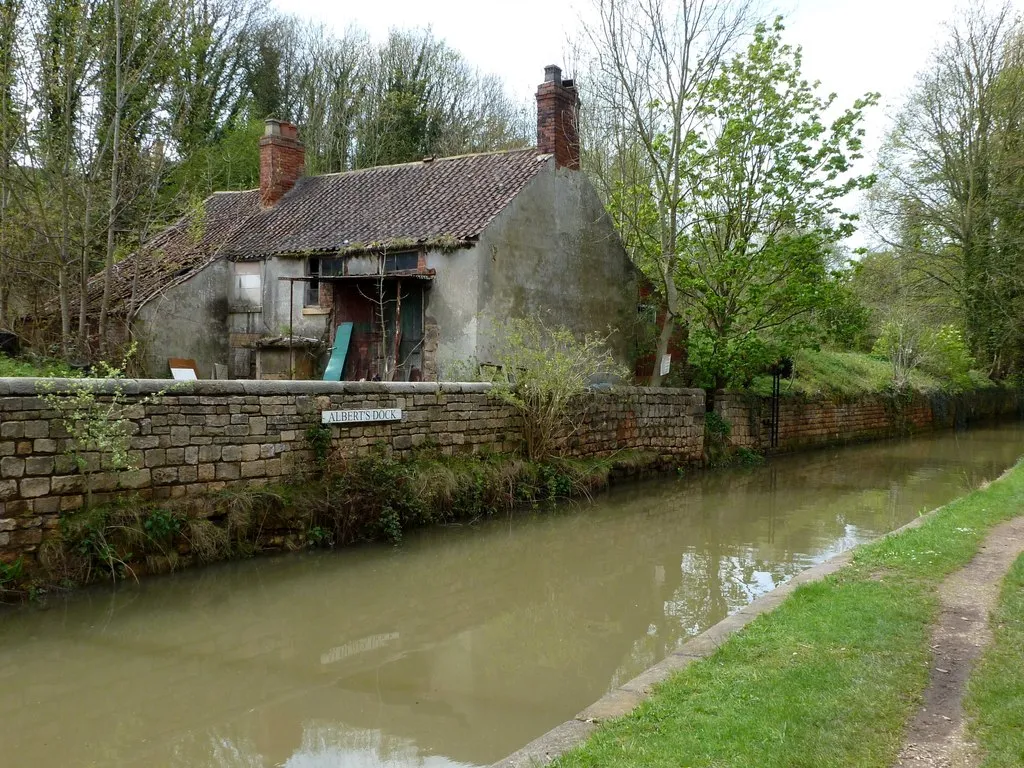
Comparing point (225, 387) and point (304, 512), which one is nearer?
point (225, 387)

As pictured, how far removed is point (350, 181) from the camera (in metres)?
21.1

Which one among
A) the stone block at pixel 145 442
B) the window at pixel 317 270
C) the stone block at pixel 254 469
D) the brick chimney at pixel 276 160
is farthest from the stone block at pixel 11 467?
the brick chimney at pixel 276 160

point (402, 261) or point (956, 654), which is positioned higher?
point (402, 261)

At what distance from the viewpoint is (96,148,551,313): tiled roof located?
17.2 metres

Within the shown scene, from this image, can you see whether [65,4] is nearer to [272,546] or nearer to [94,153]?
[94,153]

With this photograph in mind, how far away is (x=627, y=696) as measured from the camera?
15.6ft

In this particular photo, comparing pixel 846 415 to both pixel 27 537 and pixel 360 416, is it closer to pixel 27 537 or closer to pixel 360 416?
→ pixel 360 416

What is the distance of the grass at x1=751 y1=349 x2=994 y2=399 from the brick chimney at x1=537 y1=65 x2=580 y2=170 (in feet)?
25.8

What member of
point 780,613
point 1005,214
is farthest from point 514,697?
point 1005,214

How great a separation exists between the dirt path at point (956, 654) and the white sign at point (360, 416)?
6745mm

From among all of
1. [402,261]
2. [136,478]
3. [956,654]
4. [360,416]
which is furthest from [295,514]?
[402,261]

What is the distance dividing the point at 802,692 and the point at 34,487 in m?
6.56

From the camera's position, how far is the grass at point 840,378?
2306 centimetres

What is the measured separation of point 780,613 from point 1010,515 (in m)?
5.73
